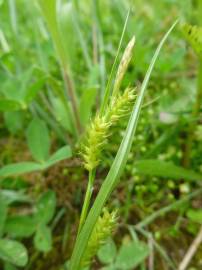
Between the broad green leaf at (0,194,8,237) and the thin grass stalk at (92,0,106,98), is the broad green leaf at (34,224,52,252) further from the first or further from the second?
the thin grass stalk at (92,0,106,98)

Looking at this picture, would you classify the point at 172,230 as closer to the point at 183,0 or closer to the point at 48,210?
the point at 48,210

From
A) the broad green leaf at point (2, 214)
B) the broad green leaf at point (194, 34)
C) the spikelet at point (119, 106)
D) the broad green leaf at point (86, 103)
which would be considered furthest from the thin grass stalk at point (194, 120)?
the broad green leaf at point (2, 214)

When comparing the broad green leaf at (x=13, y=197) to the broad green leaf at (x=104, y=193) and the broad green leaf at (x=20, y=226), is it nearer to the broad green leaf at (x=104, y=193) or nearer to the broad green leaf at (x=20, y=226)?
the broad green leaf at (x=20, y=226)

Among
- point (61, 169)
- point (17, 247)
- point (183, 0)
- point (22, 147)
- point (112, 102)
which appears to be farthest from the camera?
point (183, 0)

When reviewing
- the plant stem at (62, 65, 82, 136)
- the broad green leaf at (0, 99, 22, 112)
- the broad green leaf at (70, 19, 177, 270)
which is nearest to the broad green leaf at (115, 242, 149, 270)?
the broad green leaf at (70, 19, 177, 270)

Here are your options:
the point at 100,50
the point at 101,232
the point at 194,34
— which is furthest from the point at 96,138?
the point at 100,50

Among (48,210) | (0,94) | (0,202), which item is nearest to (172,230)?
(48,210)
